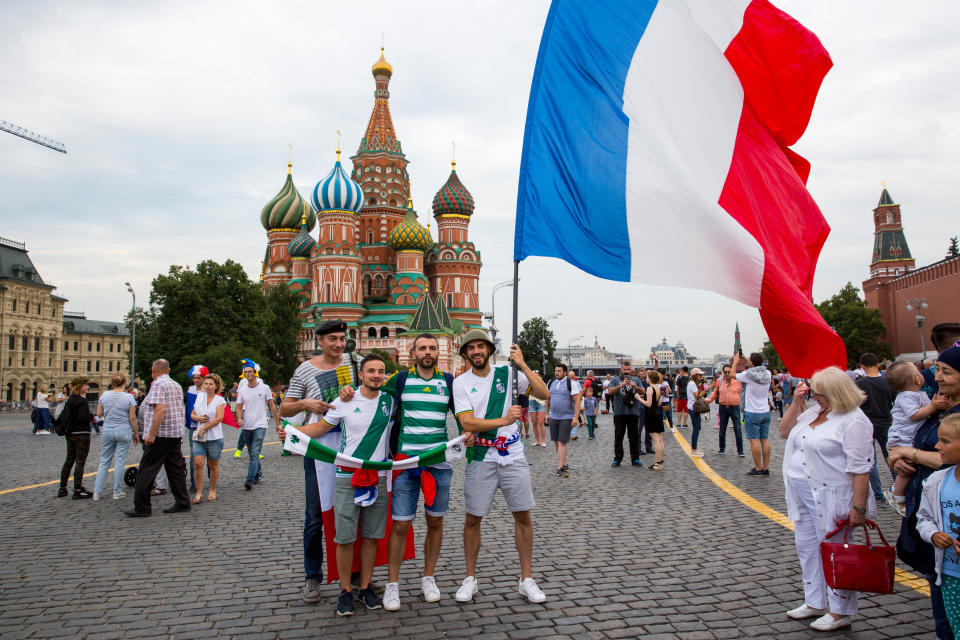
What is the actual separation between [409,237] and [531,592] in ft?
199

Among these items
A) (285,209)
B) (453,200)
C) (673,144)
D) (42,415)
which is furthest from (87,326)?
(673,144)

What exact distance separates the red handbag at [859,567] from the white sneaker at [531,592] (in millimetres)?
1814

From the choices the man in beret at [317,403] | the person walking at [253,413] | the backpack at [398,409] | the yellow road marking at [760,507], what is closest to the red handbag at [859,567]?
the yellow road marking at [760,507]

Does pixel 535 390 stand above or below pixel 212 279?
below

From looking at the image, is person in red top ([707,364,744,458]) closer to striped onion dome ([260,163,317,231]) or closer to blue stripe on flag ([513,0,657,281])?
blue stripe on flag ([513,0,657,281])

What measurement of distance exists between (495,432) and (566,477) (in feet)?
18.6

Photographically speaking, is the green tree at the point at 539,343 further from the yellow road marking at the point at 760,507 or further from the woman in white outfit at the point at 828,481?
the woman in white outfit at the point at 828,481

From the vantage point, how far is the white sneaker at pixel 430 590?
4512 millimetres

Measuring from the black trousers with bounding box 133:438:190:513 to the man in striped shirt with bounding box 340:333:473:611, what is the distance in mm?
4426

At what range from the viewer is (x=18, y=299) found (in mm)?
65875

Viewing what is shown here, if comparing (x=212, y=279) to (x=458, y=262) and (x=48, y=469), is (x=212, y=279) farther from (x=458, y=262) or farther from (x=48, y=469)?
(x=48, y=469)

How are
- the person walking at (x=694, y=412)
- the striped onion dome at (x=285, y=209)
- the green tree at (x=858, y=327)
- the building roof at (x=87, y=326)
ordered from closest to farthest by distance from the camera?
the person walking at (x=694, y=412) < the green tree at (x=858, y=327) < the striped onion dome at (x=285, y=209) < the building roof at (x=87, y=326)

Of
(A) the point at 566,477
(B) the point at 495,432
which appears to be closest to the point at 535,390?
(B) the point at 495,432

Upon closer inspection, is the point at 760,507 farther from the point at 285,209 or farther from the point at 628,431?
the point at 285,209
